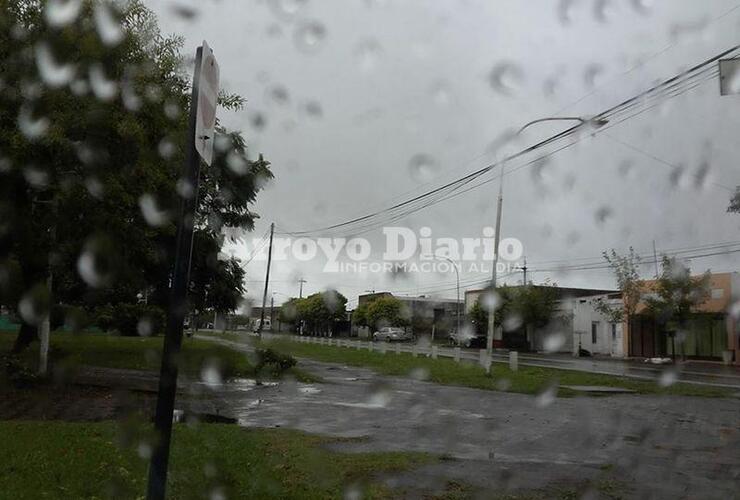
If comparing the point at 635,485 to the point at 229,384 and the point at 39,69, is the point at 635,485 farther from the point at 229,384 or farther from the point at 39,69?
the point at 229,384

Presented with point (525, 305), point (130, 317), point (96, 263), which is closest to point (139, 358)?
point (130, 317)

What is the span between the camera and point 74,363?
17.7 metres

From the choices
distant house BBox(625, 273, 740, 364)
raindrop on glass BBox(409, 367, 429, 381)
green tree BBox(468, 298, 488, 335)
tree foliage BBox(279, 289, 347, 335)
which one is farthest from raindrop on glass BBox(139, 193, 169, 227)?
green tree BBox(468, 298, 488, 335)

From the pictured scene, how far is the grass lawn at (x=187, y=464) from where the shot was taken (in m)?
5.45

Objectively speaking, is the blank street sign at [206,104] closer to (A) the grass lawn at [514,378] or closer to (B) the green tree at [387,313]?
(A) the grass lawn at [514,378]

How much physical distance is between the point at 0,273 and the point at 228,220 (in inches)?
567

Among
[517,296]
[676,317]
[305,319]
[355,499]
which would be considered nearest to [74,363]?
[355,499]

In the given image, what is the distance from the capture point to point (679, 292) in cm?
2973

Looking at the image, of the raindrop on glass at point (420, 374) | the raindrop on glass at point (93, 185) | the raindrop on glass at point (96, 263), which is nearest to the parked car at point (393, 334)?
the raindrop on glass at point (420, 374)

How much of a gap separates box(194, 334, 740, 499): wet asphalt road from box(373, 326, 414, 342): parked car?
27809 millimetres

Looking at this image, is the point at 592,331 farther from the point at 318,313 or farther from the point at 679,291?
the point at 318,313

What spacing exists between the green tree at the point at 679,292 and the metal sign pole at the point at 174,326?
28593mm

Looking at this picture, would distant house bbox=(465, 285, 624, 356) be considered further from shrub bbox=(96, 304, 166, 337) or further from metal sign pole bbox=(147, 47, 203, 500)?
metal sign pole bbox=(147, 47, 203, 500)

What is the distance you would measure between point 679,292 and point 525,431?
22.9 meters
